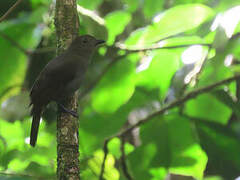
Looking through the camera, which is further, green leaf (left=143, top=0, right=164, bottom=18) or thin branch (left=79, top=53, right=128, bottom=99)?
green leaf (left=143, top=0, right=164, bottom=18)

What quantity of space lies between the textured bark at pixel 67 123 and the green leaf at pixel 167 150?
1.98 feet

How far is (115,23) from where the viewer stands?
3125 millimetres

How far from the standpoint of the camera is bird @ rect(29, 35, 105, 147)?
280 centimetres

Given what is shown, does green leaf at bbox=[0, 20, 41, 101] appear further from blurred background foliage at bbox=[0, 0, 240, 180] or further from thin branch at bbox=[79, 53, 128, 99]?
thin branch at bbox=[79, 53, 128, 99]

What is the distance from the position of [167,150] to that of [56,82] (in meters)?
0.90

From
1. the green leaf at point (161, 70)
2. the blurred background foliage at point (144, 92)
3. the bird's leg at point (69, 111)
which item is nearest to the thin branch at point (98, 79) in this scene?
the blurred background foliage at point (144, 92)

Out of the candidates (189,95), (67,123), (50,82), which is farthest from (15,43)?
(189,95)

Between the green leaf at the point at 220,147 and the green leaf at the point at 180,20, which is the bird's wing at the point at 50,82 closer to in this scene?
the green leaf at the point at 180,20

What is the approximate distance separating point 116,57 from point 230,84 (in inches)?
32.5

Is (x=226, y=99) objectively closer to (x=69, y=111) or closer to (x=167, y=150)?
(x=167, y=150)

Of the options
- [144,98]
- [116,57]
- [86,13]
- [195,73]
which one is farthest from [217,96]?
[86,13]

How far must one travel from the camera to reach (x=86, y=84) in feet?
9.94

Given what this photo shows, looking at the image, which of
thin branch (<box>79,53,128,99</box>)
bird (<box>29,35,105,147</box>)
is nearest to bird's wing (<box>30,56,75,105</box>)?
bird (<box>29,35,105,147</box>)

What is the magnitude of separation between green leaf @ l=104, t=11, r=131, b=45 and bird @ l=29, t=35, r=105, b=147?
0.08 meters
